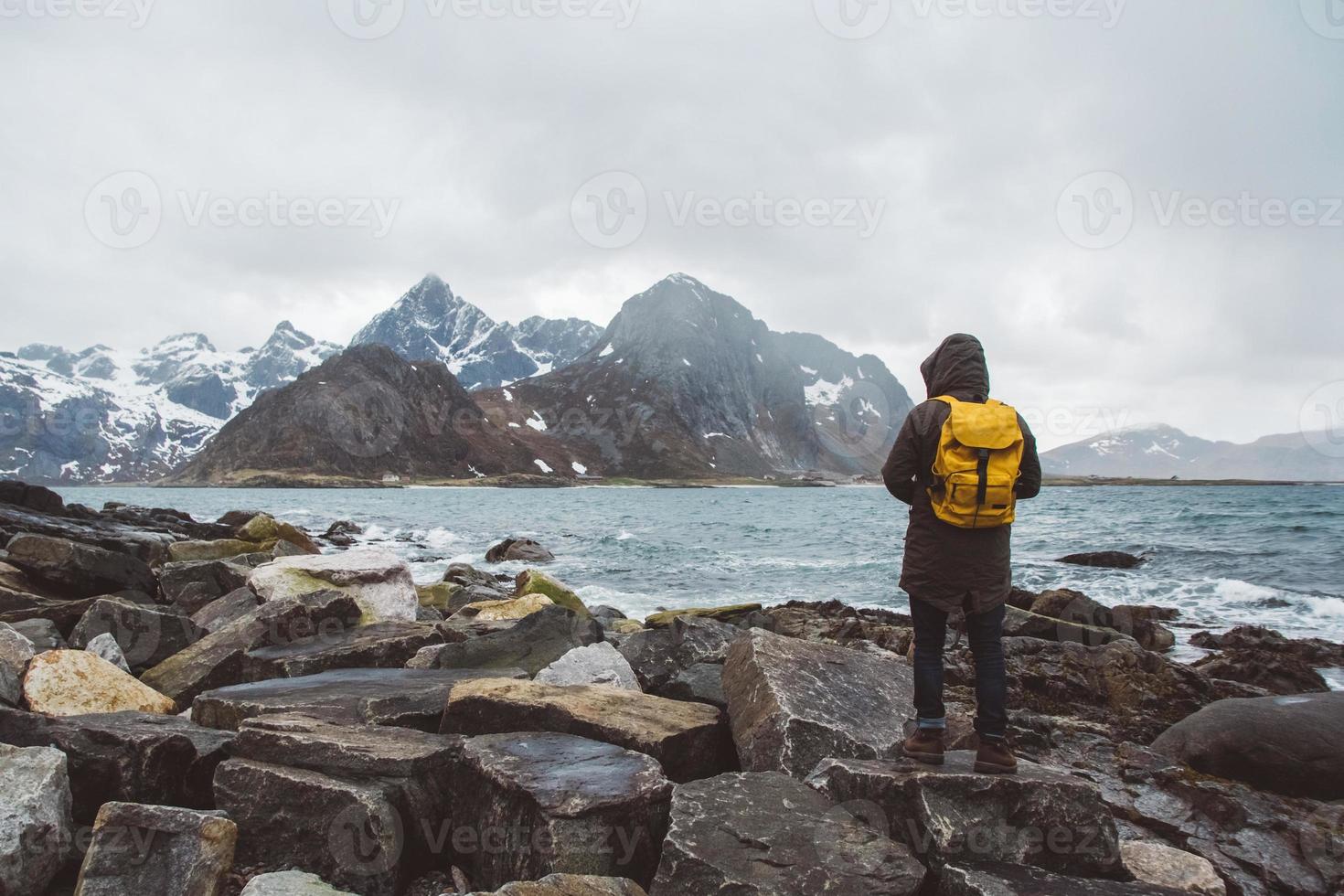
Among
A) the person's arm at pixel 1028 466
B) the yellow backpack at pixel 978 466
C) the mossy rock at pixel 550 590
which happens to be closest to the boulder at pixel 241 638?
the mossy rock at pixel 550 590

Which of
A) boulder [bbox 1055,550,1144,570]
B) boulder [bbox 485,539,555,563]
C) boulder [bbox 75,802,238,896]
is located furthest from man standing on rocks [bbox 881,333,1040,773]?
boulder [bbox 1055,550,1144,570]

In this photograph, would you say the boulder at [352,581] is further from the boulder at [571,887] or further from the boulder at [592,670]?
the boulder at [571,887]

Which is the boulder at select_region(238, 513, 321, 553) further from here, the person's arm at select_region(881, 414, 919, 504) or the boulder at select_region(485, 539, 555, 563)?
the person's arm at select_region(881, 414, 919, 504)

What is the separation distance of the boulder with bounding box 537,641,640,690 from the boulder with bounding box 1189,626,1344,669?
1508cm

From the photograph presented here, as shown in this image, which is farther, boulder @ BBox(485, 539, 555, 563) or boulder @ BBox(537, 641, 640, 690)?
boulder @ BBox(485, 539, 555, 563)

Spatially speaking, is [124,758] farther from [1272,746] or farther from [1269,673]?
[1269,673]

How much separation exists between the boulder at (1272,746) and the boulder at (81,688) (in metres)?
10.8

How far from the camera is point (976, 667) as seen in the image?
543 centimetres

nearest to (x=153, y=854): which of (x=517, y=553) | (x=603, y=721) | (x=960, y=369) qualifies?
(x=603, y=721)

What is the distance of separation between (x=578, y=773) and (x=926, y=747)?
2517 millimetres

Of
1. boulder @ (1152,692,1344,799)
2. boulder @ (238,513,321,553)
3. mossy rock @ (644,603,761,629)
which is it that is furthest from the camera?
boulder @ (238,513,321,553)

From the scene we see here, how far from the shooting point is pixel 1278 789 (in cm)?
736

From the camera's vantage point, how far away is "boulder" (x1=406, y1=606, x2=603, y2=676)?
896 centimetres

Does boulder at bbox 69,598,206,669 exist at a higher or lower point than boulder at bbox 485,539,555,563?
higher
